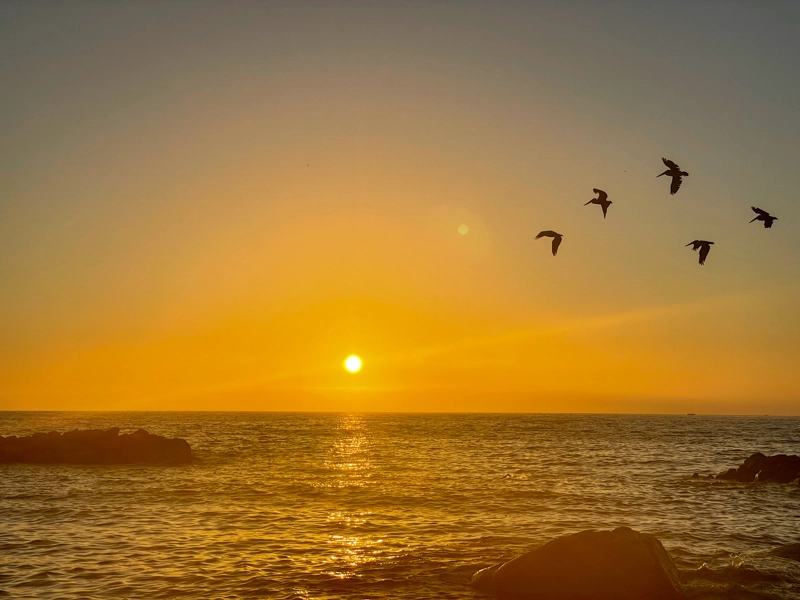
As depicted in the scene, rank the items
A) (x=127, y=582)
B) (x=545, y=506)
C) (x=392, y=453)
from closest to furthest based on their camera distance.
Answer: (x=127, y=582), (x=545, y=506), (x=392, y=453)

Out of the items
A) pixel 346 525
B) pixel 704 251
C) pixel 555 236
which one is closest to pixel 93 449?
pixel 346 525

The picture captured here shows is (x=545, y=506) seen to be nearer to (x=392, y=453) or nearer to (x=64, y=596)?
(x=64, y=596)

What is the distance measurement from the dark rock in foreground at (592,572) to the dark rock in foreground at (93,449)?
39.1 meters

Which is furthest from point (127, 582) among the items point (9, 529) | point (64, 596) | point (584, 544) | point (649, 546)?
point (649, 546)

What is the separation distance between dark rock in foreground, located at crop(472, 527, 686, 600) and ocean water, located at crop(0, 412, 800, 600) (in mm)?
889

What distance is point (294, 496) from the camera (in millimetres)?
31641

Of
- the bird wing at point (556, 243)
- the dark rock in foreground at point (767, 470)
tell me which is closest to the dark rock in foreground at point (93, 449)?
the dark rock in foreground at point (767, 470)

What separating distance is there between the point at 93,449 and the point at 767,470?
47185 mm

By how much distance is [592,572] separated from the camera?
47.7ft

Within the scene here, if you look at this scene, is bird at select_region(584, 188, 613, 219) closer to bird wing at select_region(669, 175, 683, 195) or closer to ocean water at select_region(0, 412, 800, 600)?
bird wing at select_region(669, 175, 683, 195)

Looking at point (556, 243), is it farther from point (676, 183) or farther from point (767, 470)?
point (767, 470)

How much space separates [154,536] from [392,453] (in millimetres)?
43047

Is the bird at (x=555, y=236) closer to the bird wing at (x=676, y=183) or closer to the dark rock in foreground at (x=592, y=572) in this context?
the bird wing at (x=676, y=183)

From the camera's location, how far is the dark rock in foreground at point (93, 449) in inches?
1916
